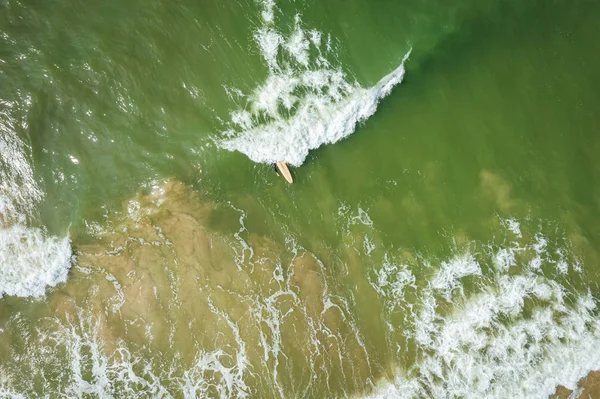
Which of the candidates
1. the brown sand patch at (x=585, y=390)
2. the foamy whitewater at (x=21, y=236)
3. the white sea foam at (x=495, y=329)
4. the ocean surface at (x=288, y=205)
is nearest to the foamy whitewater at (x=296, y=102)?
the ocean surface at (x=288, y=205)

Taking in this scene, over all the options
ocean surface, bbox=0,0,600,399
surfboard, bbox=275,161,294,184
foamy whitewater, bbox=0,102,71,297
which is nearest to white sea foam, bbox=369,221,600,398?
ocean surface, bbox=0,0,600,399

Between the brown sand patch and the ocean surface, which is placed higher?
the ocean surface

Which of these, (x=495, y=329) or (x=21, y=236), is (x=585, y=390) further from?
(x=21, y=236)

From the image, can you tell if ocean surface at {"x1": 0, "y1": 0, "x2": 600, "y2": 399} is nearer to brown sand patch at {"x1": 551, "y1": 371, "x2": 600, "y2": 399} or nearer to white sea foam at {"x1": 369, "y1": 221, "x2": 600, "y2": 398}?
white sea foam at {"x1": 369, "y1": 221, "x2": 600, "y2": 398}

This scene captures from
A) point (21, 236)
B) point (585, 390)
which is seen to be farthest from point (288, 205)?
point (585, 390)

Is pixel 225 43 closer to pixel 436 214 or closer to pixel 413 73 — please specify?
pixel 413 73

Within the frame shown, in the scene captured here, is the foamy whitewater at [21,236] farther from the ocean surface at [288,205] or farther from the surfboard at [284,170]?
the surfboard at [284,170]
